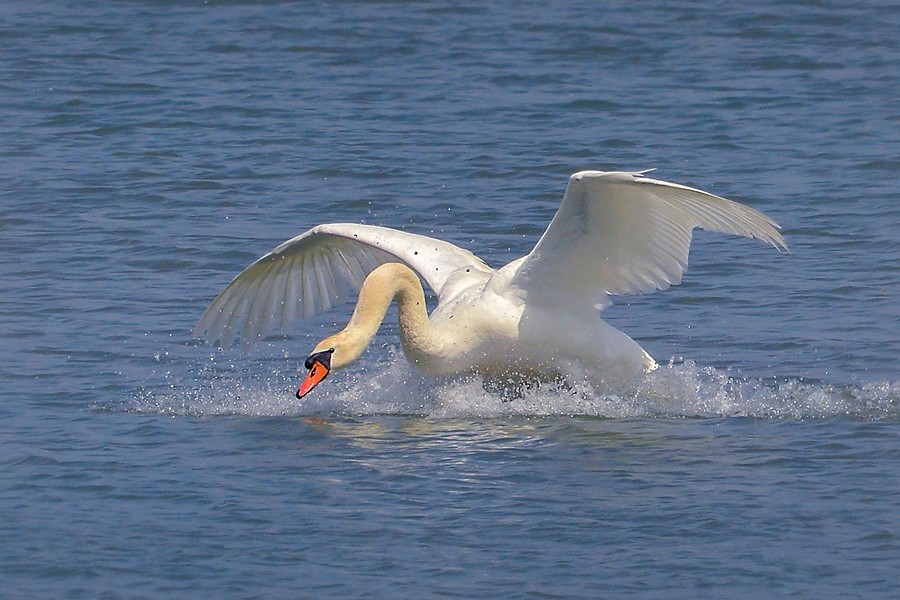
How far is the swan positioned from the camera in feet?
27.0

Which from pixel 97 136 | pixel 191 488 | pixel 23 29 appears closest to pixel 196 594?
pixel 191 488

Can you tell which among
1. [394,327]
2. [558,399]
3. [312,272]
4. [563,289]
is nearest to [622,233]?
[563,289]

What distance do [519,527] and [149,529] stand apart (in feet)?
4.85

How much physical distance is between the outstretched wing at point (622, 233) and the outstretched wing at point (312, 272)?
3.31 feet

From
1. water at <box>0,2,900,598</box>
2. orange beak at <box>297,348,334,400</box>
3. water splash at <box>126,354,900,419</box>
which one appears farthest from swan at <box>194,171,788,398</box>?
water at <box>0,2,900,598</box>

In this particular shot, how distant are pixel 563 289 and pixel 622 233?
0.48m

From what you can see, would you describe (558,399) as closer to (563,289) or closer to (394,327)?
(563,289)

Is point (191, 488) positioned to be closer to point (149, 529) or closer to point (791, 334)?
point (149, 529)

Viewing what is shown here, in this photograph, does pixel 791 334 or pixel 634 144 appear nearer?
pixel 791 334

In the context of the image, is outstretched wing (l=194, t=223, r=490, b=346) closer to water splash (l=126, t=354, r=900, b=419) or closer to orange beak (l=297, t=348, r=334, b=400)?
water splash (l=126, t=354, r=900, b=419)

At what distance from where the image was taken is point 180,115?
57.3ft

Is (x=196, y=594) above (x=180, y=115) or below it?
below

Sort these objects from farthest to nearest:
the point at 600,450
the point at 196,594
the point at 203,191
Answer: the point at 203,191, the point at 600,450, the point at 196,594

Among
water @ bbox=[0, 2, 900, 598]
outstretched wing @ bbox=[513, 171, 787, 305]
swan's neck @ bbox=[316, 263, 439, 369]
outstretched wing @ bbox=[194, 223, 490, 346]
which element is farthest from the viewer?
outstretched wing @ bbox=[194, 223, 490, 346]
